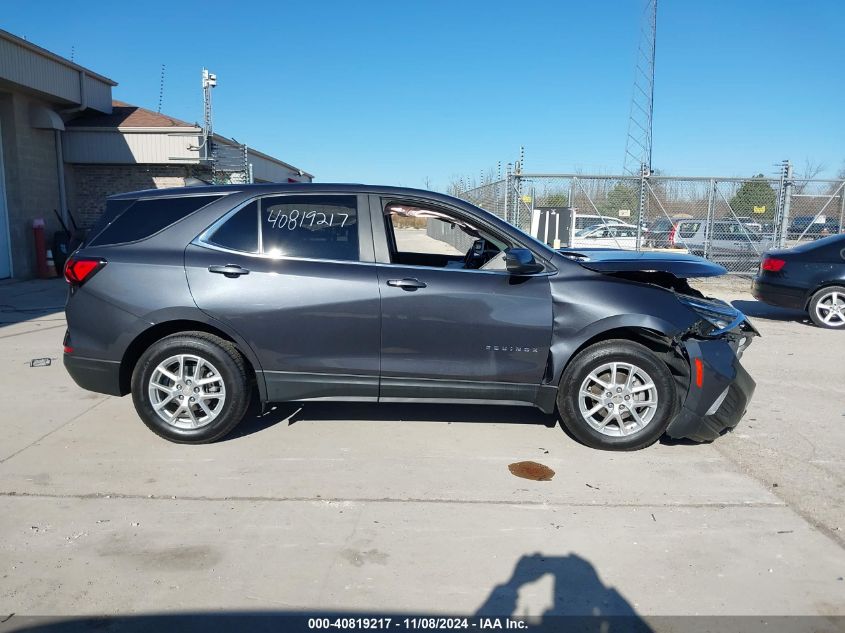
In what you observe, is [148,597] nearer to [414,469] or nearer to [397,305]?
[414,469]

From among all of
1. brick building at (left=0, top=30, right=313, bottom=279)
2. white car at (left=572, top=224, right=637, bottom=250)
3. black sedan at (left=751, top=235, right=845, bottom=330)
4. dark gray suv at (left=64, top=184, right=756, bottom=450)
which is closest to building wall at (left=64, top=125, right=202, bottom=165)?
brick building at (left=0, top=30, right=313, bottom=279)

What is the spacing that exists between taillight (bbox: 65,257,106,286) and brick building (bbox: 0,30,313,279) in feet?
35.7

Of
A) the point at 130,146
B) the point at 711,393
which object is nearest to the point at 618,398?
the point at 711,393

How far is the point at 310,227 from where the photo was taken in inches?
184

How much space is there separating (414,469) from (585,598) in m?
1.62

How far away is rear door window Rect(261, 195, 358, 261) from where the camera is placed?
4.64 m

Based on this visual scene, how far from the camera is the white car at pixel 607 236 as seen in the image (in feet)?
52.9

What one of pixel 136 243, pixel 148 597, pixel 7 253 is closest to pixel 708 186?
pixel 136 243

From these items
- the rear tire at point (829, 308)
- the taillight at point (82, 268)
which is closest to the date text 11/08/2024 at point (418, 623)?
the taillight at point (82, 268)

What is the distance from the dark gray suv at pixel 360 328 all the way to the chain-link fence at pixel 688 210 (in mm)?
10506

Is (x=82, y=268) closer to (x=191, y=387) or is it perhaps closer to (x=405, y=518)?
(x=191, y=387)

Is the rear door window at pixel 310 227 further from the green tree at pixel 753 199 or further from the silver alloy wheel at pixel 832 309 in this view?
the green tree at pixel 753 199

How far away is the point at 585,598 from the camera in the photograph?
296cm

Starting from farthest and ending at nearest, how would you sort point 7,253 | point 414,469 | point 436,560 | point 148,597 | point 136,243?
point 7,253
point 136,243
point 414,469
point 436,560
point 148,597
